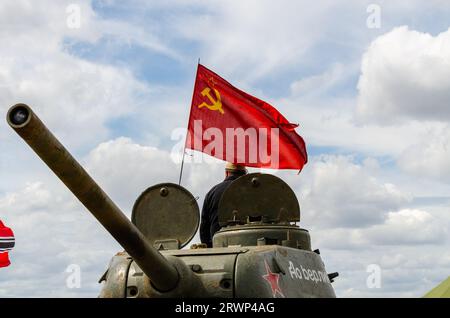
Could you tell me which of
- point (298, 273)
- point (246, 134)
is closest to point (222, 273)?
point (298, 273)

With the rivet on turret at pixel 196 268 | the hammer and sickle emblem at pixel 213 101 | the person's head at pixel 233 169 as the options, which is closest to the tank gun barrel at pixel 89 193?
the rivet on turret at pixel 196 268

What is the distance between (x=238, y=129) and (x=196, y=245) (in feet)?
18.2

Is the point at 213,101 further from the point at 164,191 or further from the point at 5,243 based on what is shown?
the point at 5,243

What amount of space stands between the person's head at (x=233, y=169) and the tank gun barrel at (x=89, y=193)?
4662mm

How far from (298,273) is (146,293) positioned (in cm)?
228

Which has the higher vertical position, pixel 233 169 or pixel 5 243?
pixel 5 243

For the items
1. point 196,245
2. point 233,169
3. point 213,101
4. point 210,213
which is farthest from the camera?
point 213,101

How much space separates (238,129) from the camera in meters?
17.3

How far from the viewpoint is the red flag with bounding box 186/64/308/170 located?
16.6 meters

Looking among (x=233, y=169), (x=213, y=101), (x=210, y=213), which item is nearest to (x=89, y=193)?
(x=210, y=213)

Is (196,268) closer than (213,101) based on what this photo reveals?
Yes

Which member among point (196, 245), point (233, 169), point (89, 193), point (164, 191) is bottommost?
point (89, 193)

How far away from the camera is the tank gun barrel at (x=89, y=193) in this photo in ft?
26.4

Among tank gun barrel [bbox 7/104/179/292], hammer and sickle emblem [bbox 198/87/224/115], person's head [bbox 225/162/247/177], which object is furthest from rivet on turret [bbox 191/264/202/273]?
hammer and sickle emblem [bbox 198/87/224/115]
